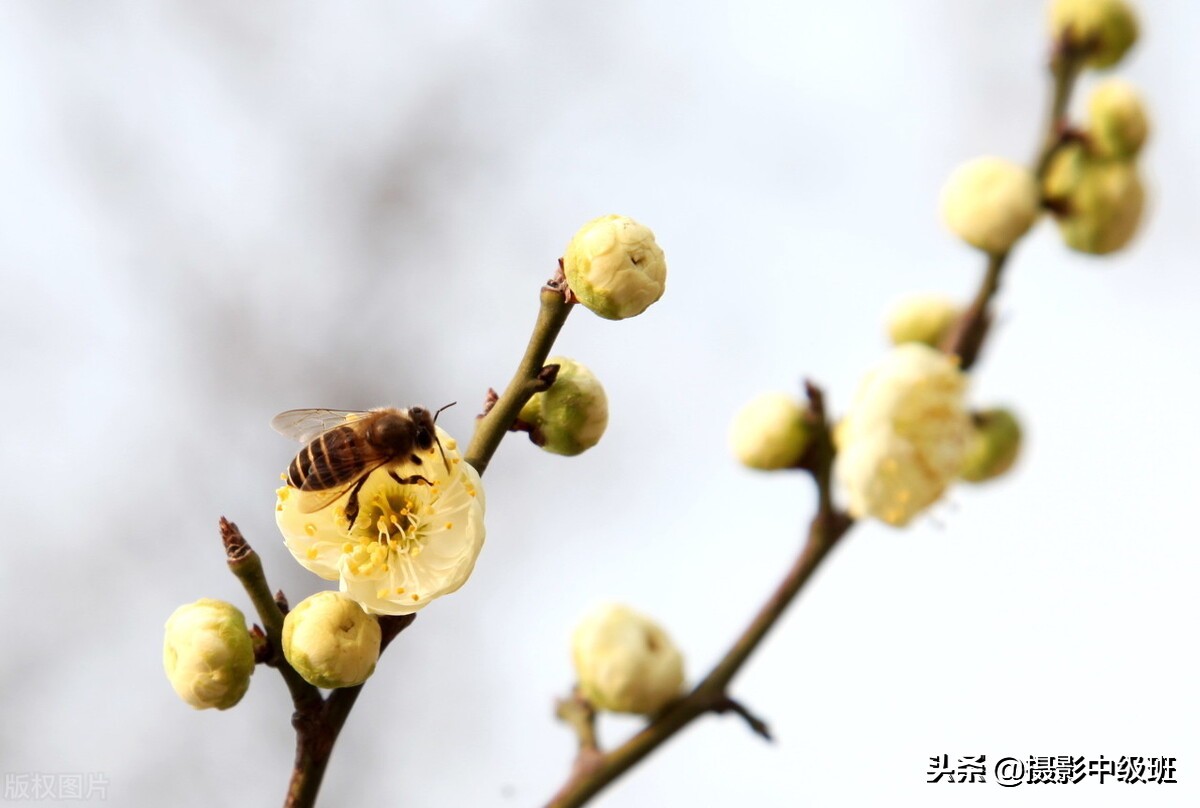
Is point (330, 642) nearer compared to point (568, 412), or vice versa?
point (330, 642)

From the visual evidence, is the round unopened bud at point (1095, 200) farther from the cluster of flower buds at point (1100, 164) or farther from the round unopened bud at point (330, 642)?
the round unopened bud at point (330, 642)

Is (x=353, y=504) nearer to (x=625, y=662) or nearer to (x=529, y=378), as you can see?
(x=529, y=378)

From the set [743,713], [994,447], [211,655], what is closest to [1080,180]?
[994,447]

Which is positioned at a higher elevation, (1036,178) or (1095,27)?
(1095,27)

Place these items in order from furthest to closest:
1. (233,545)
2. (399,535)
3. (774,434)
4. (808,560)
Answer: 1. (399,535)
2. (233,545)
3. (774,434)
4. (808,560)

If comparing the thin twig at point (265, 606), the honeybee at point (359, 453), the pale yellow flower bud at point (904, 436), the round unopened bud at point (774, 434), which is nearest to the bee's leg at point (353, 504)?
the honeybee at point (359, 453)

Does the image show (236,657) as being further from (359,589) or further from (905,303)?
(905,303)
